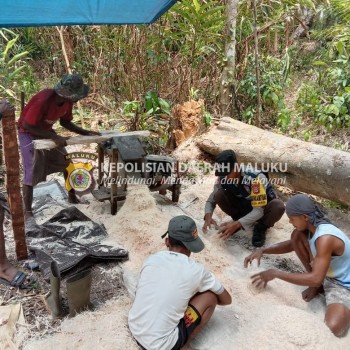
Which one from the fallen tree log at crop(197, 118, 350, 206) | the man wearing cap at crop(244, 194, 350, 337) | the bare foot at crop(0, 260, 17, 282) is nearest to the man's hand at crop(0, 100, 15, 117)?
the bare foot at crop(0, 260, 17, 282)

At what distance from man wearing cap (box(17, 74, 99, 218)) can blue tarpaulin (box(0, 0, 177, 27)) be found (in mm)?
581

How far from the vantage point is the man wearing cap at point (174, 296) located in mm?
1795

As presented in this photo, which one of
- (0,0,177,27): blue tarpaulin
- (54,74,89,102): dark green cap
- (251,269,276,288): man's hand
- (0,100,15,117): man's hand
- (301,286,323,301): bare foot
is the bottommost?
(301,286,323,301): bare foot

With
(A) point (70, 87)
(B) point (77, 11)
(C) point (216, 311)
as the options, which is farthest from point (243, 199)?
(B) point (77, 11)

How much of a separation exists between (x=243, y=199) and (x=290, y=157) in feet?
3.31

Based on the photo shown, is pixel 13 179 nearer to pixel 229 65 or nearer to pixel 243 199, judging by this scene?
pixel 243 199

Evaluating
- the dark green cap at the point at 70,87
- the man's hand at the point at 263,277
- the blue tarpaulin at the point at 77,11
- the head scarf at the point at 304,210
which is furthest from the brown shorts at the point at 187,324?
the blue tarpaulin at the point at 77,11

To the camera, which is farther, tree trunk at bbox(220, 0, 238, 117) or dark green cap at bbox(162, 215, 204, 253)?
tree trunk at bbox(220, 0, 238, 117)

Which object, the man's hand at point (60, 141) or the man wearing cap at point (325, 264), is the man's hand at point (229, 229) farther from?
the man's hand at point (60, 141)

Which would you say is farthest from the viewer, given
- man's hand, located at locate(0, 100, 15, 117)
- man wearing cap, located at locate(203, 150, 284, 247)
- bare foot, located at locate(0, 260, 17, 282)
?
man wearing cap, located at locate(203, 150, 284, 247)

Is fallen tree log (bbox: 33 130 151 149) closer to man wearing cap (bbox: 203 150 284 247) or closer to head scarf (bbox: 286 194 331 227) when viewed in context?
man wearing cap (bbox: 203 150 284 247)

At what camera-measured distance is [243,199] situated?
3115 mm

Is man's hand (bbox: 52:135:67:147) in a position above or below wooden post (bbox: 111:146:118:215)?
above

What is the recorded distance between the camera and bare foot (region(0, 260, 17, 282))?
2531 mm
